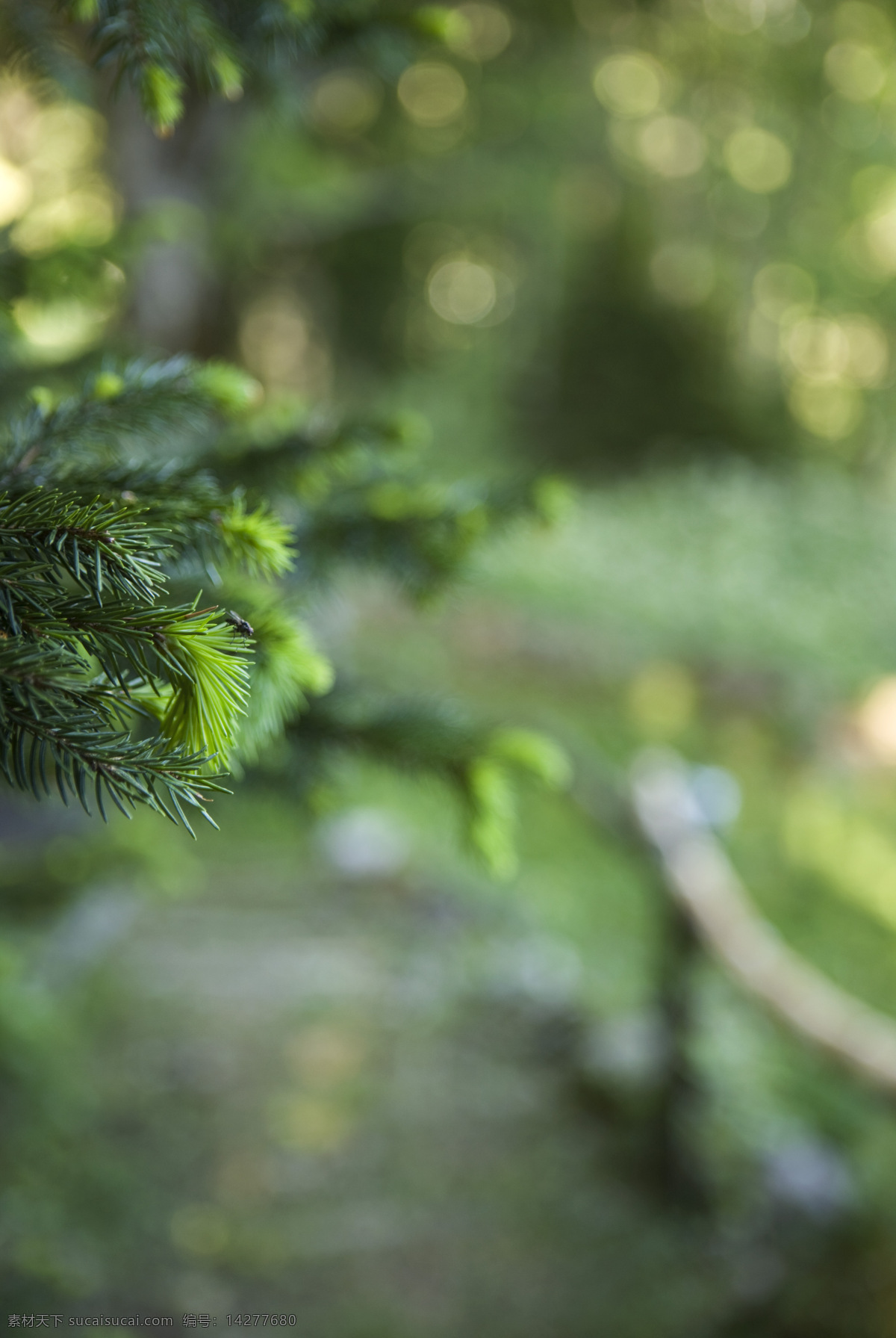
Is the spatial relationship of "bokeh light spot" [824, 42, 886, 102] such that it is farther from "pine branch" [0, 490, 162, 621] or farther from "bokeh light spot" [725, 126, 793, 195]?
"pine branch" [0, 490, 162, 621]

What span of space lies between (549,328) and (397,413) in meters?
9.13

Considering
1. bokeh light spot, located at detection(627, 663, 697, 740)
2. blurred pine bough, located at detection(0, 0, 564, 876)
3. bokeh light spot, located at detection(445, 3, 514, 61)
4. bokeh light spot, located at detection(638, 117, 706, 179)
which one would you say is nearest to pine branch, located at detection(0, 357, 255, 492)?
blurred pine bough, located at detection(0, 0, 564, 876)

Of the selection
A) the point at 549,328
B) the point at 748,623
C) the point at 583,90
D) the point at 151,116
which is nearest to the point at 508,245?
the point at 549,328

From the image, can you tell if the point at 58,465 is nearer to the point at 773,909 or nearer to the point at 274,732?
the point at 274,732

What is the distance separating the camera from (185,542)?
807 millimetres

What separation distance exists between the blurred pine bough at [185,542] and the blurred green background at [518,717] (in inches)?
3.9

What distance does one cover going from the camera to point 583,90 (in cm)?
736

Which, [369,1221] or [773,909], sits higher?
[369,1221]

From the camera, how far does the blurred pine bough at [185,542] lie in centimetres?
64

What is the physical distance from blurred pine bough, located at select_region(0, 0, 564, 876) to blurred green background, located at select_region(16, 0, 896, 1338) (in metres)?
0.10

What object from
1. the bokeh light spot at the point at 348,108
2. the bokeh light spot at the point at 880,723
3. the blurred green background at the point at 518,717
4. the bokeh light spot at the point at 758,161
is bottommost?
the bokeh light spot at the point at 880,723

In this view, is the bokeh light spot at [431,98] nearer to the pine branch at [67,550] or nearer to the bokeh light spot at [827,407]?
the bokeh light spot at [827,407]

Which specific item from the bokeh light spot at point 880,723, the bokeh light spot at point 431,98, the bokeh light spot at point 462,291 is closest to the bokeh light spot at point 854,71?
the bokeh light spot at point 431,98

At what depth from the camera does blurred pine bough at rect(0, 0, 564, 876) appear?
64cm
